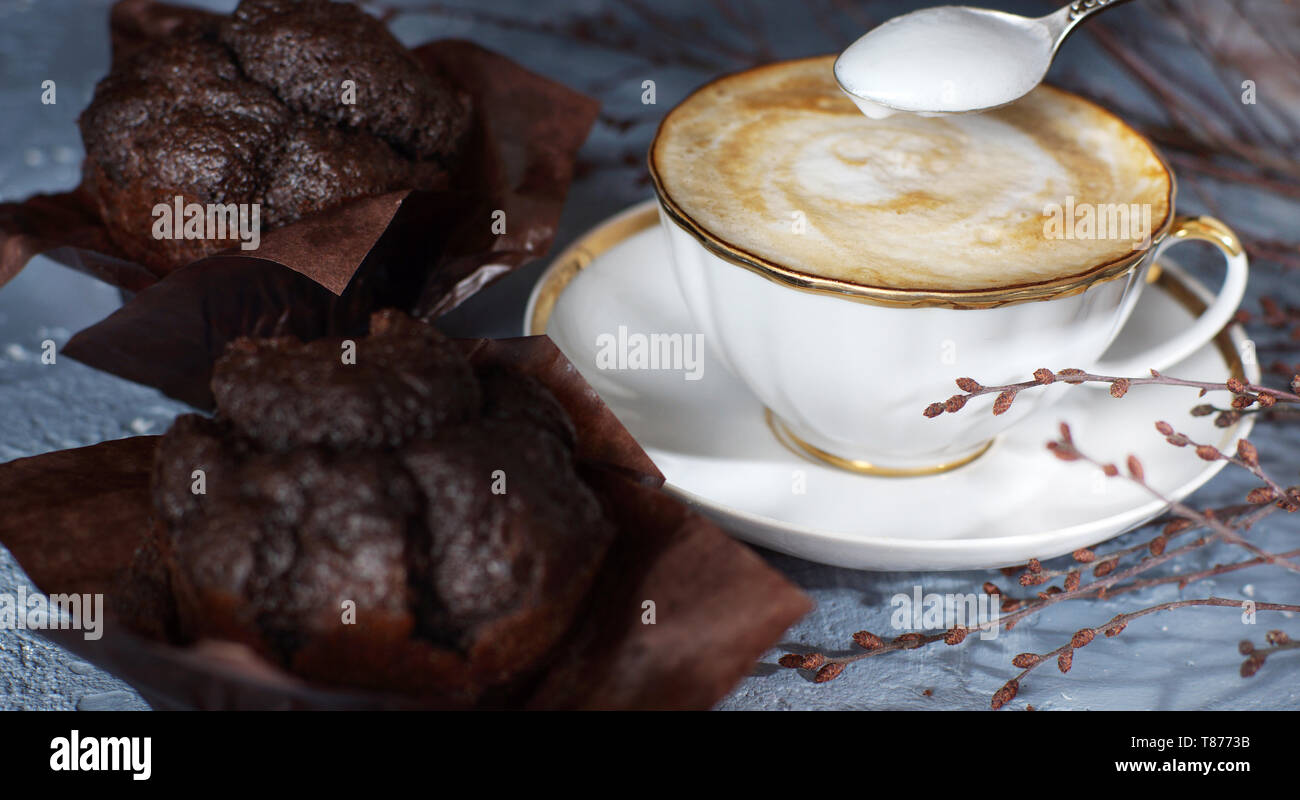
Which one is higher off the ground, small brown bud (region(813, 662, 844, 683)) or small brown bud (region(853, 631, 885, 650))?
small brown bud (region(853, 631, 885, 650))

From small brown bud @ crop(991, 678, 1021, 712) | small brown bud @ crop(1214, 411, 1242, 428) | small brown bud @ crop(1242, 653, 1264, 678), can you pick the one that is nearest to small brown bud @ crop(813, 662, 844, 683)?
small brown bud @ crop(991, 678, 1021, 712)

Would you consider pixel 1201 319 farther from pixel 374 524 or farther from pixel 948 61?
pixel 374 524

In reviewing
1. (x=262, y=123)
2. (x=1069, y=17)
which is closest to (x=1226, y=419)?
(x=1069, y=17)

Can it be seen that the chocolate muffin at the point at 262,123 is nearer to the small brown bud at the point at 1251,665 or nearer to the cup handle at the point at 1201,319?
the cup handle at the point at 1201,319

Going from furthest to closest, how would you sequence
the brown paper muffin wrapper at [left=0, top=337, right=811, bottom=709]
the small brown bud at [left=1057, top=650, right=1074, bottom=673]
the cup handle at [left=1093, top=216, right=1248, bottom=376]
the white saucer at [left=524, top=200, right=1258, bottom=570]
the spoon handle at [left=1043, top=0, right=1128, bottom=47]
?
the spoon handle at [left=1043, top=0, right=1128, bottom=47]
the cup handle at [left=1093, top=216, right=1248, bottom=376]
the white saucer at [left=524, top=200, right=1258, bottom=570]
the small brown bud at [left=1057, top=650, right=1074, bottom=673]
the brown paper muffin wrapper at [left=0, top=337, right=811, bottom=709]

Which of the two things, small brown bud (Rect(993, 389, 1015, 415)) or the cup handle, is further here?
the cup handle

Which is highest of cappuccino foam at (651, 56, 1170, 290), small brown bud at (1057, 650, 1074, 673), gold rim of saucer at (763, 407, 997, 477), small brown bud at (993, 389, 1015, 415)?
cappuccino foam at (651, 56, 1170, 290)

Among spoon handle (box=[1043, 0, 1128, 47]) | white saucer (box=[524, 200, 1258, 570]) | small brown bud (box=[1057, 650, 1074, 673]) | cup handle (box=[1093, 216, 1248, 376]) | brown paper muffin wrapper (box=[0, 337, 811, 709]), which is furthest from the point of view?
spoon handle (box=[1043, 0, 1128, 47])

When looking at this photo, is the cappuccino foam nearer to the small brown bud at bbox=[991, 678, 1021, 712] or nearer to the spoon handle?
the spoon handle

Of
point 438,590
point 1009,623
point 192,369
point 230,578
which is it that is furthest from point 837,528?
point 192,369
